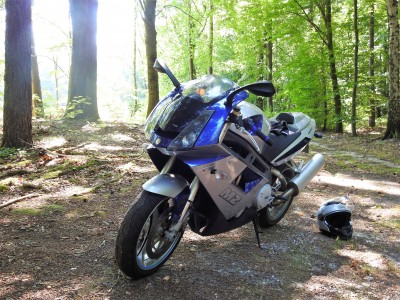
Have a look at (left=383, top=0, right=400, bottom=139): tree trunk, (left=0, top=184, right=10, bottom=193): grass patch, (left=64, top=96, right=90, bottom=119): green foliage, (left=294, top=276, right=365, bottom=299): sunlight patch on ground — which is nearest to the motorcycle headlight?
(left=294, top=276, right=365, bottom=299): sunlight patch on ground

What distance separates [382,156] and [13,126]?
8.80 m

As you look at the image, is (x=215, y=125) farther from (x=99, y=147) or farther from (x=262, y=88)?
(x=99, y=147)

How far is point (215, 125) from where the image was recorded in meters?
2.74

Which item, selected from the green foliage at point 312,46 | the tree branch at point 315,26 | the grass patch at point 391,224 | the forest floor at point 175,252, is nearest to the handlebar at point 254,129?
the forest floor at point 175,252

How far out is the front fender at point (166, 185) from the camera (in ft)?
8.78

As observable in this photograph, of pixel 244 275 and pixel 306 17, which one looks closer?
pixel 244 275

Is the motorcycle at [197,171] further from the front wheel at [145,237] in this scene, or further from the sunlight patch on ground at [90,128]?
the sunlight patch on ground at [90,128]

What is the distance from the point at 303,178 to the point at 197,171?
1.74m

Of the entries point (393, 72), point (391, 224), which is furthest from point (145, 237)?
point (393, 72)

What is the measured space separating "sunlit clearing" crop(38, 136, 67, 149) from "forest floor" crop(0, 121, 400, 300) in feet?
3.53

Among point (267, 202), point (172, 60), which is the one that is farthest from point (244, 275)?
point (172, 60)

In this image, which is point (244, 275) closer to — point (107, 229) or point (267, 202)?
point (267, 202)

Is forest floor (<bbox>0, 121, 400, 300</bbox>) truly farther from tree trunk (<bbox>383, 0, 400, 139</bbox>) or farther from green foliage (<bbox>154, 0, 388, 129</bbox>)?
green foliage (<bbox>154, 0, 388, 129</bbox>)

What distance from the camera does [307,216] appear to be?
4.71m
